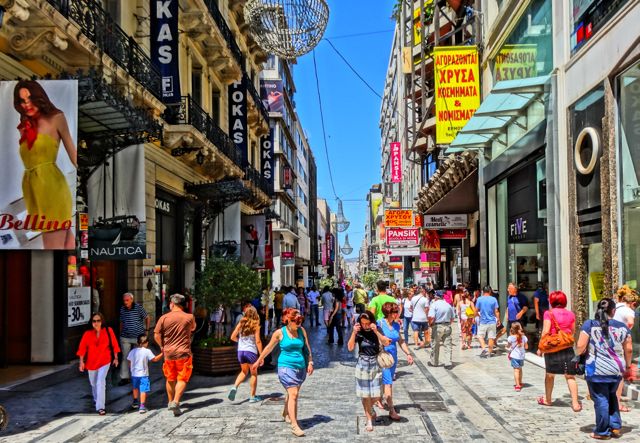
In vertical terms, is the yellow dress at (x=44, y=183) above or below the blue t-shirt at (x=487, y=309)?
above

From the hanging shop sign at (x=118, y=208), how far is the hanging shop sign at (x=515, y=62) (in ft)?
31.7

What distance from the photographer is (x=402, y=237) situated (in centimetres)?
3294

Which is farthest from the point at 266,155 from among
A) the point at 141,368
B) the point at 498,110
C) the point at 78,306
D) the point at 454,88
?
the point at 141,368

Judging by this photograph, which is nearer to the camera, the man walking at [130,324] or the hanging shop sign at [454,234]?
the man walking at [130,324]

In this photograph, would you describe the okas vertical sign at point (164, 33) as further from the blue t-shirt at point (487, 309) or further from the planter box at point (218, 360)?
the blue t-shirt at point (487, 309)

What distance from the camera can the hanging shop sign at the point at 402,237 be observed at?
107 ft

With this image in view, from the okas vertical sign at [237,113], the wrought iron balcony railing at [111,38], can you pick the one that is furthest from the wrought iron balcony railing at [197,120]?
the okas vertical sign at [237,113]

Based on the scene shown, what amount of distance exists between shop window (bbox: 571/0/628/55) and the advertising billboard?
8792mm

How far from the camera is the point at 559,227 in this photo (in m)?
13.8

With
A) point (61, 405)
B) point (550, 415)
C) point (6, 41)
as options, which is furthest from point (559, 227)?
point (6, 41)

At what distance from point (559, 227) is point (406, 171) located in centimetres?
4211

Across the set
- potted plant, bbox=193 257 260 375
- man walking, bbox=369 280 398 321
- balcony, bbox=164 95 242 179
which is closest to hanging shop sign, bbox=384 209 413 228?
balcony, bbox=164 95 242 179

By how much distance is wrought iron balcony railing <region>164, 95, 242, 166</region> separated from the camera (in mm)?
18422

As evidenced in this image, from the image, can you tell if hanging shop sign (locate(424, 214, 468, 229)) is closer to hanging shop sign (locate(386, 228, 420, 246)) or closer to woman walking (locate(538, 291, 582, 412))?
hanging shop sign (locate(386, 228, 420, 246))
